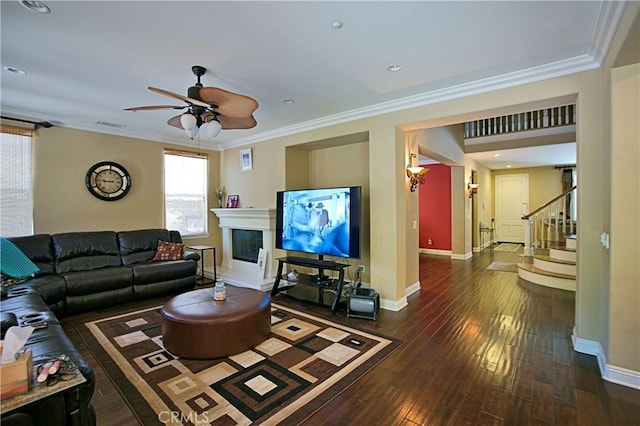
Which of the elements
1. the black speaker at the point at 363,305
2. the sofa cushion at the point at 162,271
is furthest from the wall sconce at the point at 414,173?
the sofa cushion at the point at 162,271

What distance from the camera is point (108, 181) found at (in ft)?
17.2

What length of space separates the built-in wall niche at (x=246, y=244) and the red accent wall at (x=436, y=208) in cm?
510

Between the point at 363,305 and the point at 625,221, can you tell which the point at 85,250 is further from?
the point at 625,221

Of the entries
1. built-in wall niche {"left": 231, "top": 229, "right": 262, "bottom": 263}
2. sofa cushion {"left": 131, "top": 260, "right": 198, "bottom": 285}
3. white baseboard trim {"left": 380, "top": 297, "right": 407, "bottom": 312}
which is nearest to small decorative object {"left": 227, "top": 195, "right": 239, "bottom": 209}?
built-in wall niche {"left": 231, "top": 229, "right": 262, "bottom": 263}

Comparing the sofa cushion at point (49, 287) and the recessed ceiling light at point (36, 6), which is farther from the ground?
the recessed ceiling light at point (36, 6)

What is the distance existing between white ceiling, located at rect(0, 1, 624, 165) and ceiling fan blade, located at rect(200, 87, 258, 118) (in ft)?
1.26

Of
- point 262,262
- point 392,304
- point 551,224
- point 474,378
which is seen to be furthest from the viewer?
point 551,224

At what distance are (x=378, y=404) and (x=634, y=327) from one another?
79.7 inches

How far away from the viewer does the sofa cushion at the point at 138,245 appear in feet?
16.0

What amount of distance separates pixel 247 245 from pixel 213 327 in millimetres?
3278

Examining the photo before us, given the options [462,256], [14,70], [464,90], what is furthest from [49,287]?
[462,256]

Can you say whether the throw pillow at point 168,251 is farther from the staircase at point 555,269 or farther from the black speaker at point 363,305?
the staircase at point 555,269

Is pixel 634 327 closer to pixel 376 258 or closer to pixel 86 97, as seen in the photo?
pixel 376 258

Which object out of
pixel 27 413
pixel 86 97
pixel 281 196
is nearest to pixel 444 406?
pixel 27 413
